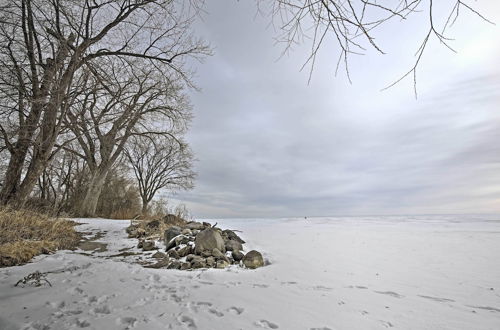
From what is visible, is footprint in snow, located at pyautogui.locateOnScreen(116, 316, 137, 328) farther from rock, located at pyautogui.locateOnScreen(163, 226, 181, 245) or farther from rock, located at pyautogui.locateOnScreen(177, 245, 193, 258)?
rock, located at pyautogui.locateOnScreen(163, 226, 181, 245)

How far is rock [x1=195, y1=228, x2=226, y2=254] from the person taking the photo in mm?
6074

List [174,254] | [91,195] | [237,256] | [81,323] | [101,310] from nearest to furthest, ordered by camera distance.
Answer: [81,323]
[101,310]
[237,256]
[174,254]
[91,195]

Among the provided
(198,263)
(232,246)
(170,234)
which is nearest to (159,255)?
(170,234)

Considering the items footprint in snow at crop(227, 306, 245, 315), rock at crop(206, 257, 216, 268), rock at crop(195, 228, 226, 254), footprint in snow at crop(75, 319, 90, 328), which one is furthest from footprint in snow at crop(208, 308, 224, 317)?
rock at crop(195, 228, 226, 254)

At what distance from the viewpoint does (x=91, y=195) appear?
14.7m

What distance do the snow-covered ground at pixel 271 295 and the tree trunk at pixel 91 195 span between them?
424 inches

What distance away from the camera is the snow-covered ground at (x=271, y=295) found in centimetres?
254

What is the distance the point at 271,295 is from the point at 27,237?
656 cm

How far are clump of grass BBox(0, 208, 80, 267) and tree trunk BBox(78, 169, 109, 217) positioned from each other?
6741 millimetres

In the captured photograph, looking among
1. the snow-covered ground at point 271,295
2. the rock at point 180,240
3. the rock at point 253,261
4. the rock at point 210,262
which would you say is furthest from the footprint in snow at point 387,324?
the rock at point 180,240

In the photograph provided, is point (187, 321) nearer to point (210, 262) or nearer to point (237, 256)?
point (210, 262)

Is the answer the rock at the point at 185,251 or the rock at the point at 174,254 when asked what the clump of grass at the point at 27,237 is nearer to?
the rock at the point at 174,254

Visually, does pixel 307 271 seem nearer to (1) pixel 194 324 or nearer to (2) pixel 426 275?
(2) pixel 426 275

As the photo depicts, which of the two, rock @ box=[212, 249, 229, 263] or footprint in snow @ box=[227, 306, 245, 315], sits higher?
rock @ box=[212, 249, 229, 263]
